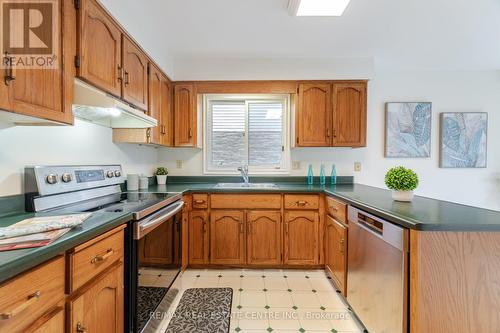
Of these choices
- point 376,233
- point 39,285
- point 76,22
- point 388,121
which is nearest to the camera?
point 39,285

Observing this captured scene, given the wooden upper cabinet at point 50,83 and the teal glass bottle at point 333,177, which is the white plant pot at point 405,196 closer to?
the teal glass bottle at point 333,177

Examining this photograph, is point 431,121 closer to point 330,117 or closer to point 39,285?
point 330,117

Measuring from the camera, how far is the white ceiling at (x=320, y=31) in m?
1.83

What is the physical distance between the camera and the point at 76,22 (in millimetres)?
1259

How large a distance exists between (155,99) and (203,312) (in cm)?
194

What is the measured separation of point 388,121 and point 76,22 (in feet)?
10.4

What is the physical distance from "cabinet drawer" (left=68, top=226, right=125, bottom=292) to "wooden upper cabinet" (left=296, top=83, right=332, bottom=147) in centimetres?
209

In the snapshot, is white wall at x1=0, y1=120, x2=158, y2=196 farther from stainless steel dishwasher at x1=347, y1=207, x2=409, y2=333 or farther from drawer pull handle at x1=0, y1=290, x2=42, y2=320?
stainless steel dishwasher at x1=347, y1=207, x2=409, y2=333

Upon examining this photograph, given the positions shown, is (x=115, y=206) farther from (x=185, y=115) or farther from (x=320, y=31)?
(x=320, y=31)

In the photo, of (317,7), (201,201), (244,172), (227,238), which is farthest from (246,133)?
(317,7)

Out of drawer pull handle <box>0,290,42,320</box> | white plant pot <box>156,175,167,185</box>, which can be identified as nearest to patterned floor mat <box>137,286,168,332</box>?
drawer pull handle <box>0,290,42,320</box>

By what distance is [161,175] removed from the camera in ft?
9.38

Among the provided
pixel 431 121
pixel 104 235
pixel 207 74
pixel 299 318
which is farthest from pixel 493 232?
pixel 207 74

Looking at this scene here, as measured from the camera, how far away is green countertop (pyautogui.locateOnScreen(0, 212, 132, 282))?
648mm
